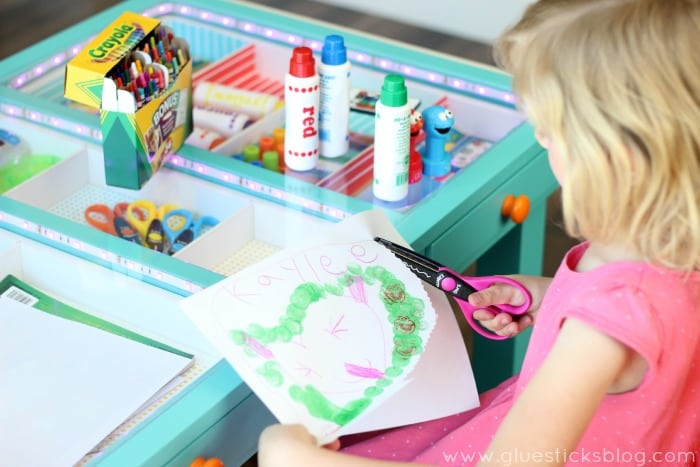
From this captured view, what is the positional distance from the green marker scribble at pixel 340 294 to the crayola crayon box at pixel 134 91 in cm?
38

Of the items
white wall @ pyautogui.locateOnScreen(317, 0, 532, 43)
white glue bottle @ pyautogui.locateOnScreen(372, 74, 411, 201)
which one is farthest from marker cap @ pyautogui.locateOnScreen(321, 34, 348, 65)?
white wall @ pyautogui.locateOnScreen(317, 0, 532, 43)

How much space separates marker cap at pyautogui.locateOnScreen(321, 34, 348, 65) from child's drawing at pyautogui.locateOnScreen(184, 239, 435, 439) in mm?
361

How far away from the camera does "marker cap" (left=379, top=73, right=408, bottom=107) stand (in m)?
1.41

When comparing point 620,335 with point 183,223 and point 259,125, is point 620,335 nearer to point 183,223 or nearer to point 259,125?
point 183,223

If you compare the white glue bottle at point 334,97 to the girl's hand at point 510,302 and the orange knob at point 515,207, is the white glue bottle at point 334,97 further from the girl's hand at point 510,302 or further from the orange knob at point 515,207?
the girl's hand at point 510,302

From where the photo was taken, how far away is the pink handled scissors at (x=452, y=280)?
1.25 meters

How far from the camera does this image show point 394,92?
141cm

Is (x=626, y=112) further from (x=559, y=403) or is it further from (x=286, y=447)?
(x=286, y=447)

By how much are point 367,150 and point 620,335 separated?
73 cm

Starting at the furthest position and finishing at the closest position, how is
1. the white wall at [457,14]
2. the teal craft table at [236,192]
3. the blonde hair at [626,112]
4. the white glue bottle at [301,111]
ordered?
the white wall at [457,14] < the white glue bottle at [301,111] < the teal craft table at [236,192] < the blonde hair at [626,112]

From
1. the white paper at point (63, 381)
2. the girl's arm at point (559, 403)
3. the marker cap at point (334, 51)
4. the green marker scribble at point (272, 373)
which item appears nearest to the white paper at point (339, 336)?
the green marker scribble at point (272, 373)

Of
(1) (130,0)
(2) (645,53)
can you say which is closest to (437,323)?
(2) (645,53)

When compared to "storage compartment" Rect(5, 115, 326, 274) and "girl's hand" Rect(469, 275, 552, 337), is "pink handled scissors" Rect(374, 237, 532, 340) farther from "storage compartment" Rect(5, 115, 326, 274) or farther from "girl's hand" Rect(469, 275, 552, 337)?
"storage compartment" Rect(5, 115, 326, 274)

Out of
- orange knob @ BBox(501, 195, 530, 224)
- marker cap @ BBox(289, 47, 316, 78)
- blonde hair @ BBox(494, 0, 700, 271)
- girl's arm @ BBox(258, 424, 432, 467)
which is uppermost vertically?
blonde hair @ BBox(494, 0, 700, 271)
